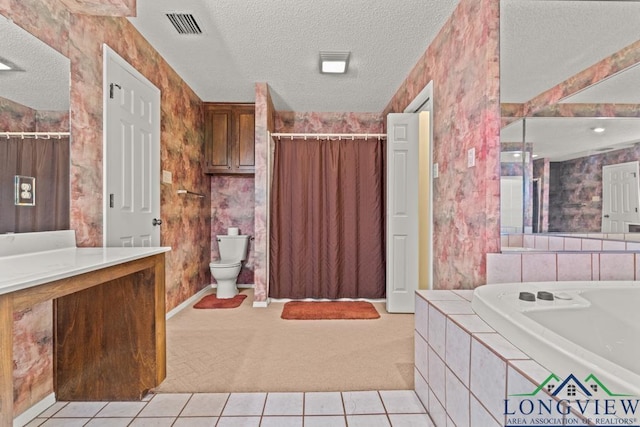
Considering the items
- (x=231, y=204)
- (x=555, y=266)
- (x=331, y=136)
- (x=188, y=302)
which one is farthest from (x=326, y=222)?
(x=555, y=266)

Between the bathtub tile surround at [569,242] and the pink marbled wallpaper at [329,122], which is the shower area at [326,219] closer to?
the pink marbled wallpaper at [329,122]

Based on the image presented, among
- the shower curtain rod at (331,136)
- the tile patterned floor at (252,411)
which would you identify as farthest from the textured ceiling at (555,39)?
the tile patterned floor at (252,411)

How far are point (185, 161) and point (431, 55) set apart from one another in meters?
2.49

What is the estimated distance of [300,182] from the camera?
10.9 ft

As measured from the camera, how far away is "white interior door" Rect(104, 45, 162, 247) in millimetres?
1980

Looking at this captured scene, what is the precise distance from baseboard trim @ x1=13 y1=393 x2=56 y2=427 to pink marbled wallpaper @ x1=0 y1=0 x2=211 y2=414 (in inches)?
1.0

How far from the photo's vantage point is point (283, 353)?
208cm

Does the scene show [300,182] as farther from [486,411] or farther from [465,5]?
[486,411]

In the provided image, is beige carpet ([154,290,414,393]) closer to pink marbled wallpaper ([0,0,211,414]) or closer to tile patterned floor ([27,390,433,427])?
tile patterned floor ([27,390,433,427])

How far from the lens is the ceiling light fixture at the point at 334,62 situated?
258 centimetres

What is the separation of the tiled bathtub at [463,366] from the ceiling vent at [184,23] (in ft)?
7.49

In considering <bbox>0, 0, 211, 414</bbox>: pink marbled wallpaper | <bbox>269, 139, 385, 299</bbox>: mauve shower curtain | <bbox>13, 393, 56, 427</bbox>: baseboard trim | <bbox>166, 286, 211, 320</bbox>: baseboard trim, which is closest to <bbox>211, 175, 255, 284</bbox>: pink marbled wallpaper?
<bbox>166, 286, 211, 320</bbox>: baseboard trim

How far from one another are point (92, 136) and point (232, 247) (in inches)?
81.4

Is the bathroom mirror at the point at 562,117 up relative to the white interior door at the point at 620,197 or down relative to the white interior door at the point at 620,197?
up
